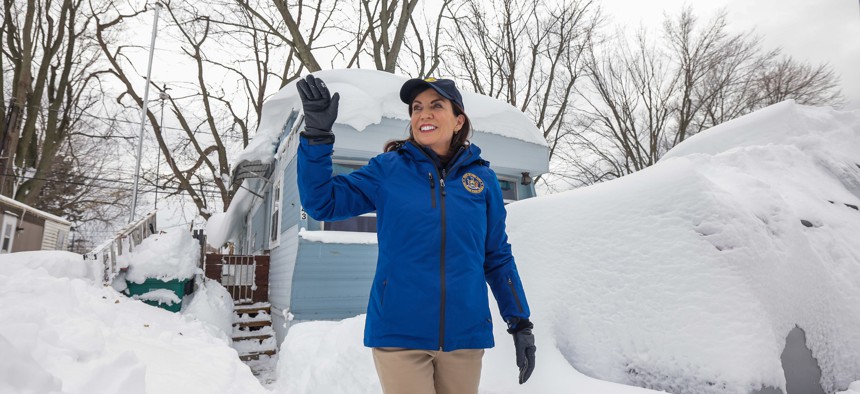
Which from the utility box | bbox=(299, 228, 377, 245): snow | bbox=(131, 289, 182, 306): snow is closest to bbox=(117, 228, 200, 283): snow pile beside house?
the utility box

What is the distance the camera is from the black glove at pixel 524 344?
187 centimetres

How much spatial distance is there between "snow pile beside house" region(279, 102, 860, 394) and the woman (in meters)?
0.60

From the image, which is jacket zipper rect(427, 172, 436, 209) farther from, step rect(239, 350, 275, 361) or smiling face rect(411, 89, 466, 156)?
step rect(239, 350, 275, 361)

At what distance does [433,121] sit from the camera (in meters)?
1.81

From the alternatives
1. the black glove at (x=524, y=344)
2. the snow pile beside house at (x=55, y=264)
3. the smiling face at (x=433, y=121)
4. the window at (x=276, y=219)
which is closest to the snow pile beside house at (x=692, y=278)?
the black glove at (x=524, y=344)

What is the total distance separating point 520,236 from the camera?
9.68ft

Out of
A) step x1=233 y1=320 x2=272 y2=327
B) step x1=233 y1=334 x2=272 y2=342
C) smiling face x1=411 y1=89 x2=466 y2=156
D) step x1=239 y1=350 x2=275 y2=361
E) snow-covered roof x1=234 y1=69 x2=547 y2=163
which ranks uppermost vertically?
snow-covered roof x1=234 y1=69 x2=547 y2=163

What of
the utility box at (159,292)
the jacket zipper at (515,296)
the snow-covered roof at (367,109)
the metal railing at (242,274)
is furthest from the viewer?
the metal railing at (242,274)

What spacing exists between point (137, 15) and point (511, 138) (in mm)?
18006

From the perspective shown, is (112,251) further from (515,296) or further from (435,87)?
(515,296)

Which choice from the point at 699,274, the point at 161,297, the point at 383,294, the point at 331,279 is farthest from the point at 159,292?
the point at 699,274

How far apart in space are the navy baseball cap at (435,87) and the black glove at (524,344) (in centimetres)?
103

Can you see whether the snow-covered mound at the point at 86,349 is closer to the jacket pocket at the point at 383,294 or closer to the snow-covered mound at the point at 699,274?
the jacket pocket at the point at 383,294

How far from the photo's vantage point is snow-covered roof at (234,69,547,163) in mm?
7375
